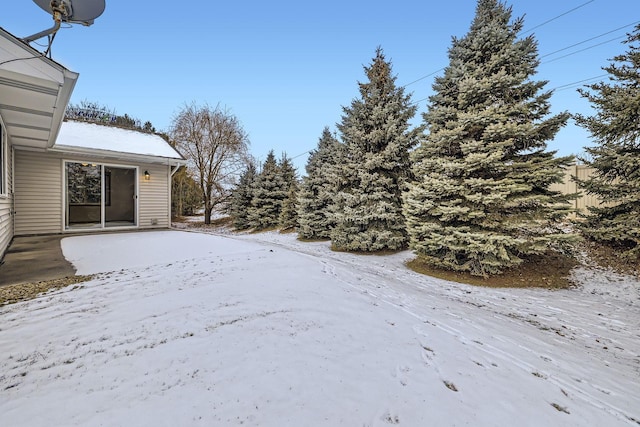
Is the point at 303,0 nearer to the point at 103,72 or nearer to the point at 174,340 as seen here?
the point at 103,72

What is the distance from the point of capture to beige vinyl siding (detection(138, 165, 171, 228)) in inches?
374

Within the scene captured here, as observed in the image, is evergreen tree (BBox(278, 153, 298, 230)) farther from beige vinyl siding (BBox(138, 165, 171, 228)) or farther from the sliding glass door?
the sliding glass door

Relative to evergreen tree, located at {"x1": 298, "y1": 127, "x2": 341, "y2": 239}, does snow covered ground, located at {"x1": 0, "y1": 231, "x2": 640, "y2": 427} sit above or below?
below

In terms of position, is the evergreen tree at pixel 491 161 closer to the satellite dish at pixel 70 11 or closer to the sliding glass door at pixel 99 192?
the satellite dish at pixel 70 11

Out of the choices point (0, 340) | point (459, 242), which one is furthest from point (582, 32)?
point (0, 340)

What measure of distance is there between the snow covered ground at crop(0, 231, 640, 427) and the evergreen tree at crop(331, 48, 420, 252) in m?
4.47

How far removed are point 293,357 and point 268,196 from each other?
46.8 feet

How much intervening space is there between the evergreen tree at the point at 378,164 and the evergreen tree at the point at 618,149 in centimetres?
437

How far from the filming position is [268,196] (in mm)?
16000

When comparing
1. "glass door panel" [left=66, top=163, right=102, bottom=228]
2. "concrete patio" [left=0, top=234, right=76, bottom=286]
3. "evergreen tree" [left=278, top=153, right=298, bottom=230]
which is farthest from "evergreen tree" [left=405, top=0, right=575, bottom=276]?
"glass door panel" [left=66, top=163, right=102, bottom=228]

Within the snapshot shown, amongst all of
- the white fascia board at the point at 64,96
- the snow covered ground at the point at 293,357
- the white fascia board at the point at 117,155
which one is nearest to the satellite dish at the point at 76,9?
the white fascia board at the point at 64,96

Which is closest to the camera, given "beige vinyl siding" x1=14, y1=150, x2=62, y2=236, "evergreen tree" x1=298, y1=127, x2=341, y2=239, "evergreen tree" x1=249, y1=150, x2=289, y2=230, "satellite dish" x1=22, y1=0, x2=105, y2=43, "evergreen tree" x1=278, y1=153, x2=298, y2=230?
"satellite dish" x1=22, y1=0, x2=105, y2=43

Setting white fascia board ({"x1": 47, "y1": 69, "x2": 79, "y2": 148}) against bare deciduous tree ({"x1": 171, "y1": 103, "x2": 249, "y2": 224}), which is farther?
bare deciduous tree ({"x1": 171, "y1": 103, "x2": 249, "y2": 224})

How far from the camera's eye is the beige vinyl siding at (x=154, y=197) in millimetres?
9508
